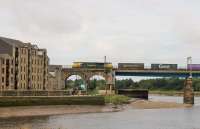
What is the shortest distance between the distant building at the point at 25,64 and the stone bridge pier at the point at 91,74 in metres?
28.7

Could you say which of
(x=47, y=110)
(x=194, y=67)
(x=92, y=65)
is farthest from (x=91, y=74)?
(x=47, y=110)

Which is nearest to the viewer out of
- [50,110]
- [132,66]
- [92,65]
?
[50,110]

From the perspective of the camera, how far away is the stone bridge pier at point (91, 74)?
187375 mm

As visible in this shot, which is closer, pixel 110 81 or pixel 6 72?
pixel 6 72

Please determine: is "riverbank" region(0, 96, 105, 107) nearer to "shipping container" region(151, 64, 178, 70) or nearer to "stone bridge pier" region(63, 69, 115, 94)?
"stone bridge pier" region(63, 69, 115, 94)

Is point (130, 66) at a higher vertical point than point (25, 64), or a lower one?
higher

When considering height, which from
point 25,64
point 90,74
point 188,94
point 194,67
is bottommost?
point 188,94

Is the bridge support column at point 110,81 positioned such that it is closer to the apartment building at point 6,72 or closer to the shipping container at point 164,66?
the shipping container at point 164,66

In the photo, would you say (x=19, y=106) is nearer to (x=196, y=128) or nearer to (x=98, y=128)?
(x=98, y=128)

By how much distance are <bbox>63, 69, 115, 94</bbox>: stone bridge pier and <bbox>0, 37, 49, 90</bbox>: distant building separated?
28695 mm

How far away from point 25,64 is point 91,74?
44573 mm

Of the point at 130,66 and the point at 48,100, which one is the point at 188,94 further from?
the point at 48,100

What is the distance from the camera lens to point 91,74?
630 ft

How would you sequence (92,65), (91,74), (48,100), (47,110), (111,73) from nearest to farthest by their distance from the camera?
(47,110), (48,100), (111,73), (91,74), (92,65)
